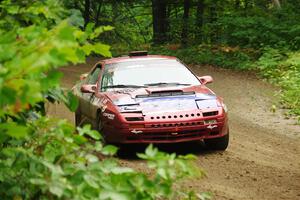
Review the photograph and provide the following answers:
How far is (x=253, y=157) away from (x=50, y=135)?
253 inches

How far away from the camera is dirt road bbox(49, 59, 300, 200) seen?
725cm

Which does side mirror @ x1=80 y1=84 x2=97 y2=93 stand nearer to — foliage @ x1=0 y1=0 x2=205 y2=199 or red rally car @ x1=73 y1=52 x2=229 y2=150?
red rally car @ x1=73 y1=52 x2=229 y2=150

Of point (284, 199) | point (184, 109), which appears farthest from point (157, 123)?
point (284, 199)

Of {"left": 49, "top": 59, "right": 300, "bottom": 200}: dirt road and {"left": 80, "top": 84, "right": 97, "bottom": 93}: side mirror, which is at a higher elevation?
{"left": 80, "top": 84, "right": 97, "bottom": 93}: side mirror

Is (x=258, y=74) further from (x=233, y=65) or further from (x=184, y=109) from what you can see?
(x=184, y=109)

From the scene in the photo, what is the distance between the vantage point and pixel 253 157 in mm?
9227

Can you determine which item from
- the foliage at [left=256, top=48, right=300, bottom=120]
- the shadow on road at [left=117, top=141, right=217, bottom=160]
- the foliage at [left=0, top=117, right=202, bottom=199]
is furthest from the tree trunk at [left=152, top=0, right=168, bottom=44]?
the foliage at [left=0, top=117, right=202, bottom=199]

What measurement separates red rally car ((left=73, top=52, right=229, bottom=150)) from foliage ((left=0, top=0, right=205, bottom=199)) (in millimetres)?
5074

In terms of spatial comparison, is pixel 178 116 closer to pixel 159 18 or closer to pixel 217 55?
pixel 217 55

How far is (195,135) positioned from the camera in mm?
9008

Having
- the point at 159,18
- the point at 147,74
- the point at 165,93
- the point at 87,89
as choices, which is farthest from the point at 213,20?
the point at 165,93

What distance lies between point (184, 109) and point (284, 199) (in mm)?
2507

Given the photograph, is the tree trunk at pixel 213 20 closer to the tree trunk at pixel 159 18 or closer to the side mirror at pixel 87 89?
the tree trunk at pixel 159 18

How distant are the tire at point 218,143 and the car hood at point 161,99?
0.62m
